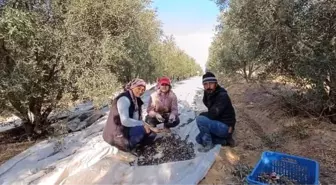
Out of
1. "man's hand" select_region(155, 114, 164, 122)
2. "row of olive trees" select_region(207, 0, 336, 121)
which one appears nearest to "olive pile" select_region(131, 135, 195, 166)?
"man's hand" select_region(155, 114, 164, 122)

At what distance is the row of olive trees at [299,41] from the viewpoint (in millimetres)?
6020

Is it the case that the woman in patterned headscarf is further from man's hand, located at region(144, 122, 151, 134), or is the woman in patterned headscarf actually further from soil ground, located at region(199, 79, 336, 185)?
soil ground, located at region(199, 79, 336, 185)

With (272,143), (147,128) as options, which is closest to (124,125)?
(147,128)

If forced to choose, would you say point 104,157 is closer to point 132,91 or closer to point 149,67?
point 132,91

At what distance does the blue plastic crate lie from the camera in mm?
3543

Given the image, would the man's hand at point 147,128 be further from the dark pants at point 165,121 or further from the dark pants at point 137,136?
the dark pants at point 165,121

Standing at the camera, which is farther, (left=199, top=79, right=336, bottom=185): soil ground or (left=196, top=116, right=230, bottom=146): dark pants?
(left=196, top=116, right=230, bottom=146): dark pants

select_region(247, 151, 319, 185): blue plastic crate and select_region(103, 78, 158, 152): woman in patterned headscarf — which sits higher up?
select_region(103, 78, 158, 152): woman in patterned headscarf

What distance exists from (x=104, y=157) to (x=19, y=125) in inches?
273

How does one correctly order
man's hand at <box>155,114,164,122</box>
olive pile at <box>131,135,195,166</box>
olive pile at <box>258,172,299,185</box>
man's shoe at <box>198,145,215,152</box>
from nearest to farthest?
olive pile at <box>258,172,299,185</box> < olive pile at <box>131,135,195,166</box> < man's shoe at <box>198,145,215,152</box> < man's hand at <box>155,114,164,122</box>

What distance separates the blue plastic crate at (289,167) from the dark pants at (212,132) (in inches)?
71.3

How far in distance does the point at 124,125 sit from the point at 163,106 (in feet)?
6.18

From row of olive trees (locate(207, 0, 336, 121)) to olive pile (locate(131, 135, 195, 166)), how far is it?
118 inches

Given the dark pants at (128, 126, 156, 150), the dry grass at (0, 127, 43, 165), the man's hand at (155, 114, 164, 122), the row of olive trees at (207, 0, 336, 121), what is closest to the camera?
the dark pants at (128, 126, 156, 150)
